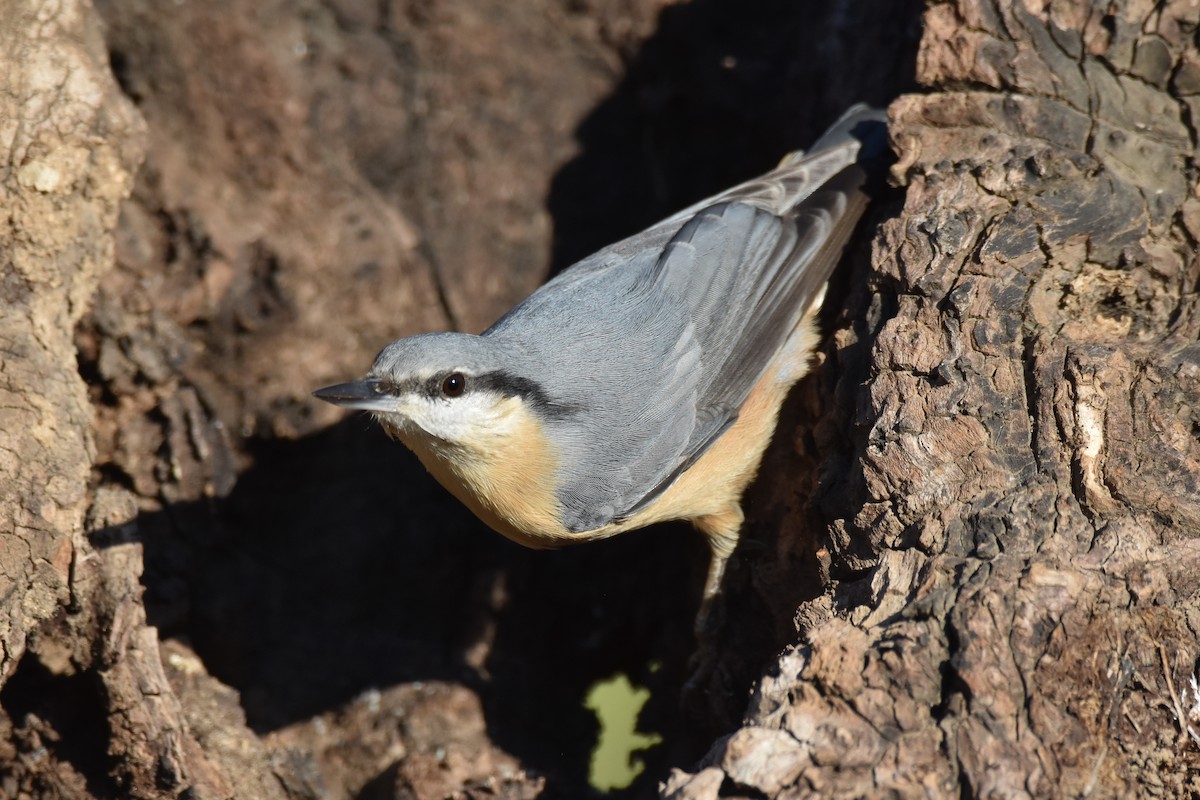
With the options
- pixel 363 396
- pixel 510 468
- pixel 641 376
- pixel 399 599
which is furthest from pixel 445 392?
pixel 399 599

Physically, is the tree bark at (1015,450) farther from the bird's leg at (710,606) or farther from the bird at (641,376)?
the bird's leg at (710,606)

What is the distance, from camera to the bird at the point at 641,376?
305 cm

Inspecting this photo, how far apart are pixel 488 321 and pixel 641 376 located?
127 centimetres

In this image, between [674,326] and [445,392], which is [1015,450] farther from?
[445,392]

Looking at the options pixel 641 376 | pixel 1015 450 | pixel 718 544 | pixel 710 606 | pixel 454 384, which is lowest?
pixel 710 606

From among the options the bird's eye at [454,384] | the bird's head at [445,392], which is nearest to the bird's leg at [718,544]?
the bird's head at [445,392]

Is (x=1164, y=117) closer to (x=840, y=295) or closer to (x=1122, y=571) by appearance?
(x=840, y=295)

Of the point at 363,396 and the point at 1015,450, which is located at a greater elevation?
the point at 363,396

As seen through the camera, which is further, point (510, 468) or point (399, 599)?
point (399, 599)

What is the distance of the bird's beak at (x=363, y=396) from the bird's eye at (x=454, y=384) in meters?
0.15

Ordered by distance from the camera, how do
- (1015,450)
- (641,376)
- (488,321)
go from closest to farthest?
(1015,450), (641,376), (488,321)

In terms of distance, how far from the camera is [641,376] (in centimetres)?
326

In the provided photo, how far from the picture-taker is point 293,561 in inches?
157

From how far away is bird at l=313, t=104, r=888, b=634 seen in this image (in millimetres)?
3047
